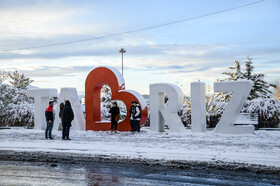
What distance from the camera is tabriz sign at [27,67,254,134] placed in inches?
632

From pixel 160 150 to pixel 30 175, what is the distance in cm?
425

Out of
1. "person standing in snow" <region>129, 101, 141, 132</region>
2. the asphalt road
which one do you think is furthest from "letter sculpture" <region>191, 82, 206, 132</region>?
the asphalt road

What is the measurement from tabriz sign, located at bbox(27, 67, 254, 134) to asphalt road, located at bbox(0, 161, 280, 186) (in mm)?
8195

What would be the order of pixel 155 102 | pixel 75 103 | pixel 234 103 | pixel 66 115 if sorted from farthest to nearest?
pixel 75 103 → pixel 155 102 → pixel 234 103 → pixel 66 115

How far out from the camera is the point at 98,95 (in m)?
19.5

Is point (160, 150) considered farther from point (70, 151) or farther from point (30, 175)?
point (30, 175)

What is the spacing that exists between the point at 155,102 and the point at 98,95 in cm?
348

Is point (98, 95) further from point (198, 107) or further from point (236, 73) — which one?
point (236, 73)

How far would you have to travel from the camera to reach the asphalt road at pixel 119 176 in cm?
701

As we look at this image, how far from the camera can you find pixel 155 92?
17.9 metres

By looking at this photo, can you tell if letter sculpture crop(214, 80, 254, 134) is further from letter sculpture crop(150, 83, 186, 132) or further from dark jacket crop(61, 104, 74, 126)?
dark jacket crop(61, 104, 74, 126)

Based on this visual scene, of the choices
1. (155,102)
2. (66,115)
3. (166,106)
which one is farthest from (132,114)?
(66,115)

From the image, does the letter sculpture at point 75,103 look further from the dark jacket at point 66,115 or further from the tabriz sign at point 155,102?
the dark jacket at point 66,115

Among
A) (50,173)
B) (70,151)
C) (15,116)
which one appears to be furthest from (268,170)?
(15,116)
